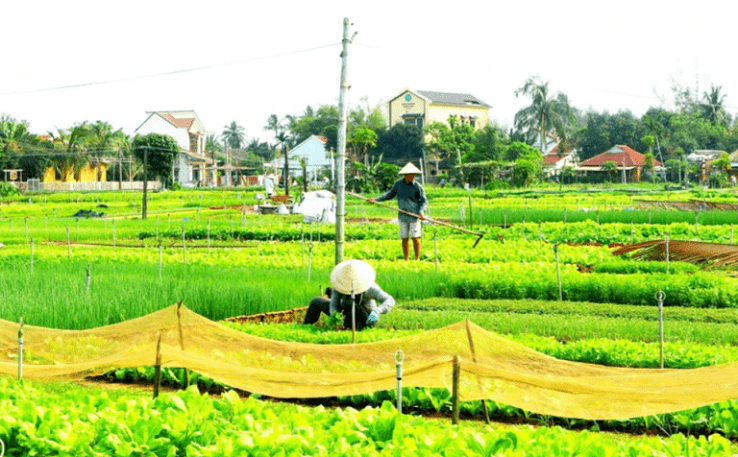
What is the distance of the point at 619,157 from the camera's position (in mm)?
68375

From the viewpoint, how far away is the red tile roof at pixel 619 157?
2659 inches

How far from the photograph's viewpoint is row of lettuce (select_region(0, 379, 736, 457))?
4406 millimetres

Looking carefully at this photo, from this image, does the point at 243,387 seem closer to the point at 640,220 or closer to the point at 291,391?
the point at 291,391

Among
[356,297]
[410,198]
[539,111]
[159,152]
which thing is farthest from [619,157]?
[356,297]

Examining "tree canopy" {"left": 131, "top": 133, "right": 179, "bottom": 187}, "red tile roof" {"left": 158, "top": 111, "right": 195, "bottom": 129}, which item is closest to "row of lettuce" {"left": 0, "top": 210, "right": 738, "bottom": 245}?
"tree canopy" {"left": 131, "top": 133, "right": 179, "bottom": 187}

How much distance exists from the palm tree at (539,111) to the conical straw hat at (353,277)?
211 ft

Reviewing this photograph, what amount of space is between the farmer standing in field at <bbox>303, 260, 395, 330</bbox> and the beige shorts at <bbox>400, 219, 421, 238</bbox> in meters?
5.96

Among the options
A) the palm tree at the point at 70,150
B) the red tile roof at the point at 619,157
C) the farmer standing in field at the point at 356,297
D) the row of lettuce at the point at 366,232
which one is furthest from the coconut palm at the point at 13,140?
the farmer standing in field at the point at 356,297

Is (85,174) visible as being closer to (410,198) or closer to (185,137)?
(185,137)

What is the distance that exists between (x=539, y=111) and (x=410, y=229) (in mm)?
58994

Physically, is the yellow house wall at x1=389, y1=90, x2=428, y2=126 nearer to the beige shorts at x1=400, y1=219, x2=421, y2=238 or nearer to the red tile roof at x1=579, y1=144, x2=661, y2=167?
the red tile roof at x1=579, y1=144, x2=661, y2=167

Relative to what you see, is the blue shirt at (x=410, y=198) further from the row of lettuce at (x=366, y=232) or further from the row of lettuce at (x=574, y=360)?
the row of lettuce at (x=574, y=360)

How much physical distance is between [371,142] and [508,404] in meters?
58.5

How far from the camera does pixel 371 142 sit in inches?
2532
